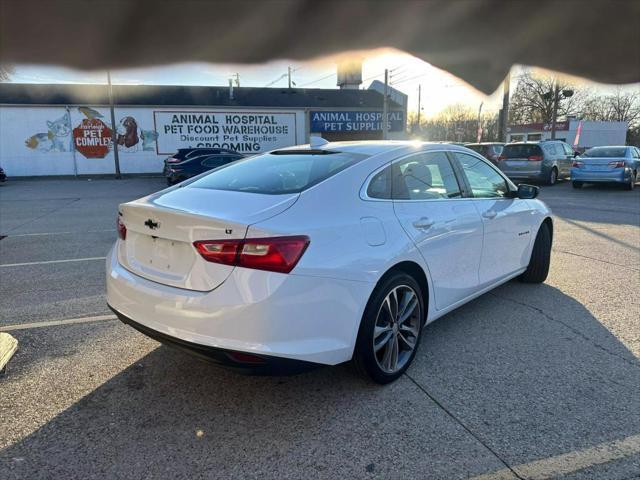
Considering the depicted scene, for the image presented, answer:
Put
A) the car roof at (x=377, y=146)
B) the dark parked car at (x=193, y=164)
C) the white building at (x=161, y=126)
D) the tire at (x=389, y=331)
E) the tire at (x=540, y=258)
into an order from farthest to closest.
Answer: the white building at (x=161, y=126), the dark parked car at (x=193, y=164), the tire at (x=540, y=258), the car roof at (x=377, y=146), the tire at (x=389, y=331)

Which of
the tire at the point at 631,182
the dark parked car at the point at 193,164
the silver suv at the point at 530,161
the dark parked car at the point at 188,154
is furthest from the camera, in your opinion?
the dark parked car at the point at 188,154

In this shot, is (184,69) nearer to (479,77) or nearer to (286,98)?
(479,77)

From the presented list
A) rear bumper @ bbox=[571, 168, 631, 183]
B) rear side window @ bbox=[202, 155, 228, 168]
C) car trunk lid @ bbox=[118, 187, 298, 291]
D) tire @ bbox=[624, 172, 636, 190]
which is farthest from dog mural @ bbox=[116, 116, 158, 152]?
car trunk lid @ bbox=[118, 187, 298, 291]

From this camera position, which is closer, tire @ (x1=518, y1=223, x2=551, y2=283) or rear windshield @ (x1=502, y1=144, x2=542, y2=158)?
tire @ (x1=518, y1=223, x2=551, y2=283)

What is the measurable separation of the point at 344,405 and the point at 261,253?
3.63 ft

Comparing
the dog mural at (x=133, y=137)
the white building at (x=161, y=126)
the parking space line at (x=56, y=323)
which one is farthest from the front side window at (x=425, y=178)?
the dog mural at (x=133, y=137)

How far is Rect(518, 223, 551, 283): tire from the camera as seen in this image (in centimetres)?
507

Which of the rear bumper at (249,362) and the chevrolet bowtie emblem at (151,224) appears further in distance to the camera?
the chevrolet bowtie emblem at (151,224)

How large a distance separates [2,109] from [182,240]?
26.9 meters

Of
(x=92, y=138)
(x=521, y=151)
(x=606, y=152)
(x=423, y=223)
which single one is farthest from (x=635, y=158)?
(x=92, y=138)

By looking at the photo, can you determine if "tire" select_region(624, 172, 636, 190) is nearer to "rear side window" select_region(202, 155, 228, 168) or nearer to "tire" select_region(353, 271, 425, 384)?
"rear side window" select_region(202, 155, 228, 168)

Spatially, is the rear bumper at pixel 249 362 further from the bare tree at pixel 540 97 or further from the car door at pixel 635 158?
the car door at pixel 635 158

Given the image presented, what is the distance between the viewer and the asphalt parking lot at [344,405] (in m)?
2.34

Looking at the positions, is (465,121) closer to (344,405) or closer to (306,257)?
(306,257)
